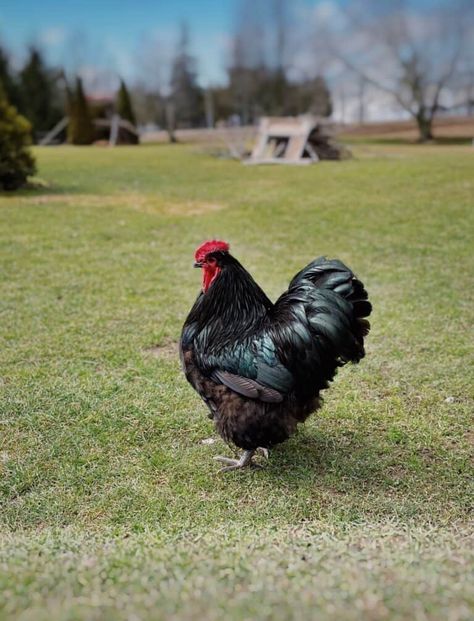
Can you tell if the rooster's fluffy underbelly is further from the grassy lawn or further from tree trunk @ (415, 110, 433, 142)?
tree trunk @ (415, 110, 433, 142)

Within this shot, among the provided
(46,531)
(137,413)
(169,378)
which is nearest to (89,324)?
(169,378)

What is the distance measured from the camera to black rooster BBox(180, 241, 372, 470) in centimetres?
328

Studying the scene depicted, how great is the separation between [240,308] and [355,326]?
73 cm

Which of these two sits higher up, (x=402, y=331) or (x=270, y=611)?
(x=270, y=611)

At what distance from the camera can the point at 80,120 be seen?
40.1 metres

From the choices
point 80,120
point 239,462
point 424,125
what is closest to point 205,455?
point 239,462

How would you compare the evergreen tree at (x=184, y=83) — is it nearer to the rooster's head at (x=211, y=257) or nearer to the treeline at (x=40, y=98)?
the treeline at (x=40, y=98)

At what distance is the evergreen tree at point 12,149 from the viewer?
13570mm

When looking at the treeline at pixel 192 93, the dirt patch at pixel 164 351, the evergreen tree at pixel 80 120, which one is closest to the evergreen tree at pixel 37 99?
the treeline at pixel 192 93

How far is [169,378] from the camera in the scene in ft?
16.0

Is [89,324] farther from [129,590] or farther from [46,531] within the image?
[129,590]

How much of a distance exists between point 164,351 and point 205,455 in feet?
5.88

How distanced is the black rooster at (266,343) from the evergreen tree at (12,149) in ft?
39.0

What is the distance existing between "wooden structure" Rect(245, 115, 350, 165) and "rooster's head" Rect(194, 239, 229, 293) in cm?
1846
